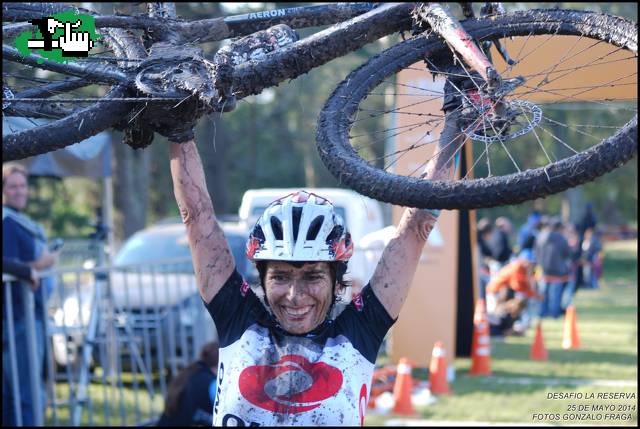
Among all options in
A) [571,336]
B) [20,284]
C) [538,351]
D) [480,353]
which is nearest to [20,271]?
[20,284]

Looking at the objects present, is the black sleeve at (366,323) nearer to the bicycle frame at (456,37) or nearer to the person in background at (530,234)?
the bicycle frame at (456,37)

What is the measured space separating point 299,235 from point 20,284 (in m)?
4.31

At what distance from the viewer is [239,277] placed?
11.9 feet

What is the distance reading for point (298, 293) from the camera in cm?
337

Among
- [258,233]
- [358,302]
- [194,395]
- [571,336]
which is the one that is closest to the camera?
[258,233]

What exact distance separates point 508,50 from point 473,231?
29.8 feet

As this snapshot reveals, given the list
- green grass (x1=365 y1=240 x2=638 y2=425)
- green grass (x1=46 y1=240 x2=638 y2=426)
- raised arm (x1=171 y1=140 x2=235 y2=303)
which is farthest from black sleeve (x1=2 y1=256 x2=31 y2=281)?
raised arm (x1=171 y1=140 x2=235 y2=303)

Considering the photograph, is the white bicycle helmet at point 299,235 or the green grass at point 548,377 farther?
the green grass at point 548,377

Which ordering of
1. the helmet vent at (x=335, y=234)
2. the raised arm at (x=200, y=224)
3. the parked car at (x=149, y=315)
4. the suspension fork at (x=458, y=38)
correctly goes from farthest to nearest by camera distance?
the parked car at (x=149, y=315)
the raised arm at (x=200, y=224)
the helmet vent at (x=335, y=234)
the suspension fork at (x=458, y=38)

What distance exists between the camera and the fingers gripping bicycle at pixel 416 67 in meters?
2.95

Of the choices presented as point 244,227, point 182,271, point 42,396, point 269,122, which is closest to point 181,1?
point 244,227

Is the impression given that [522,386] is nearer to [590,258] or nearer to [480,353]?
[480,353]

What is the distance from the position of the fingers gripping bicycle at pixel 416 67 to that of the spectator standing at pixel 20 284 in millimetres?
3999

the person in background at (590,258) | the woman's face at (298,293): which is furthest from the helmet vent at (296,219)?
the person in background at (590,258)
